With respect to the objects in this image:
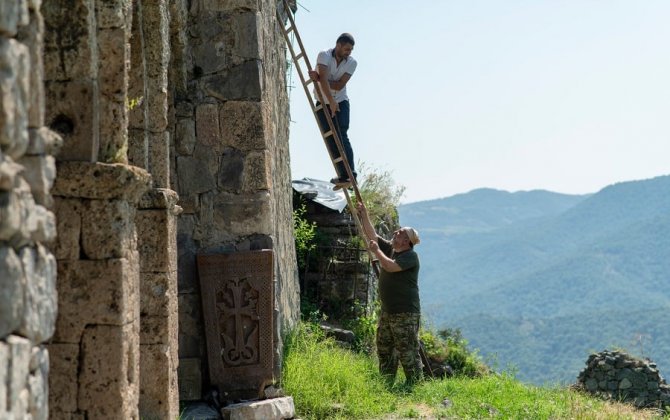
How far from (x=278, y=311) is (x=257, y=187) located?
105 cm

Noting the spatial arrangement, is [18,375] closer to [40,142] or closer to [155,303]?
[40,142]

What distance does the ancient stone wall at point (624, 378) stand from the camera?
16.4 meters

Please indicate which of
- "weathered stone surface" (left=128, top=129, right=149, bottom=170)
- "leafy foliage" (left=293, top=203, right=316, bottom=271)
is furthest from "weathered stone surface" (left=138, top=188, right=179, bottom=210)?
"leafy foliage" (left=293, top=203, right=316, bottom=271)

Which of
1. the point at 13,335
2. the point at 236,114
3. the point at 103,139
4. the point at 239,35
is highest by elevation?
the point at 239,35

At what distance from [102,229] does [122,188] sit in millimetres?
222

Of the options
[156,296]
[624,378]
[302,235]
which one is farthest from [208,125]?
[624,378]

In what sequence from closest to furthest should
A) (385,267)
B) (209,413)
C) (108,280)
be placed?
(108,280), (209,413), (385,267)

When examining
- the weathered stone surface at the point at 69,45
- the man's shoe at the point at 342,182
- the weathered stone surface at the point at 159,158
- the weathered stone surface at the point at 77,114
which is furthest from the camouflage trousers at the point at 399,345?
the weathered stone surface at the point at 69,45

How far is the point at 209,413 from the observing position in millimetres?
8922

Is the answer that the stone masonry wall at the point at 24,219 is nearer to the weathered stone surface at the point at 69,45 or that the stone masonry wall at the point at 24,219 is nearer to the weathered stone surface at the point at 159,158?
the weathered stone surface at the point at 69,45

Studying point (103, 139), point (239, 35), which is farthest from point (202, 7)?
point (103, 139)

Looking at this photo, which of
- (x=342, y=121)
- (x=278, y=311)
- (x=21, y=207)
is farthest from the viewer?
(x=342, y=121)

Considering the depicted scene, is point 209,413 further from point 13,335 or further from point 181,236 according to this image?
point 13,335

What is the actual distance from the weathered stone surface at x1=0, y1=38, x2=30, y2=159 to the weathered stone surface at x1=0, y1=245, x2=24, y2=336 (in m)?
0.36
